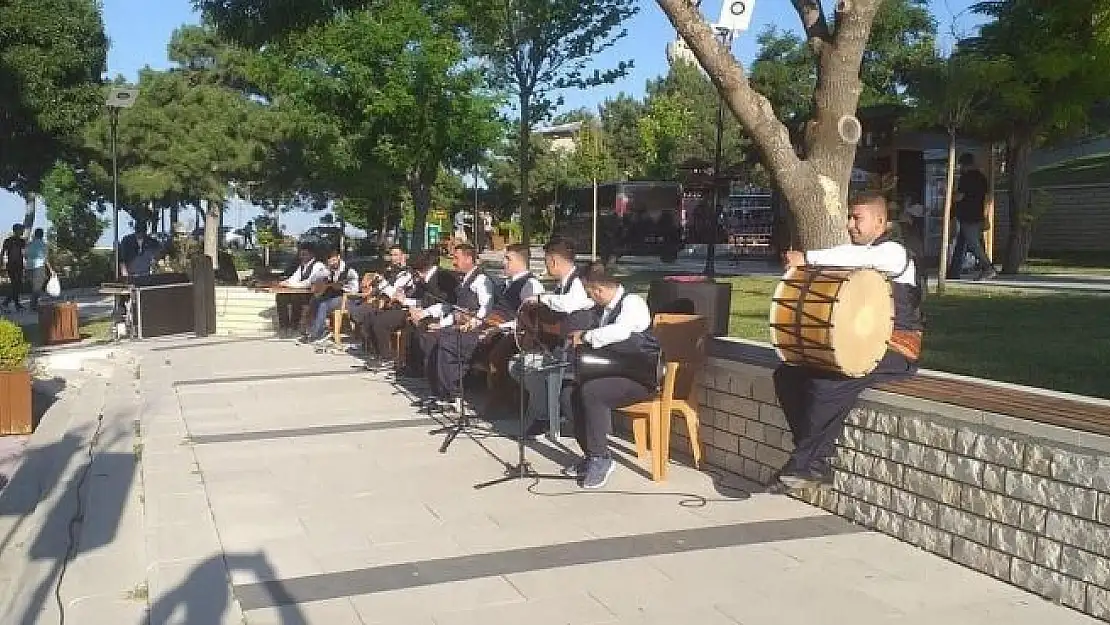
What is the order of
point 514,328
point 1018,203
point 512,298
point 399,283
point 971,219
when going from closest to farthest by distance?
point 514,328 → point 512,298 → point 399,283 → point 971,219 → point 1018,203

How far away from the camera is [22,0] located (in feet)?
63.8

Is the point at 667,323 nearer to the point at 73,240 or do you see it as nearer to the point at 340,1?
the point at 340,1

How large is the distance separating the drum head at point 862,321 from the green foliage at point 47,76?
1812 cm

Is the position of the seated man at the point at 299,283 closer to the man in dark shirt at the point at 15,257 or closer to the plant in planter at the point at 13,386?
the plant in planter at the point at 13,386

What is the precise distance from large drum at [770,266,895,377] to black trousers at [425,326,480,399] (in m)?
3.73

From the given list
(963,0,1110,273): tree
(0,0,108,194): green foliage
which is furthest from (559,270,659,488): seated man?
(0,0,108,194): green foliage

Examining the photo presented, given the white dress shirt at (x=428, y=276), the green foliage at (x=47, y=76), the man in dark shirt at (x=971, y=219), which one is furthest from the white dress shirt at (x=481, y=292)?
the green foliage at (x=47, y=76)

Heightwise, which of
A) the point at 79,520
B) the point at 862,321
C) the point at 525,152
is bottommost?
the point at 79,520

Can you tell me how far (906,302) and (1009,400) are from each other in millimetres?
731

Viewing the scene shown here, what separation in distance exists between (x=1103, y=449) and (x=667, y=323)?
317cm

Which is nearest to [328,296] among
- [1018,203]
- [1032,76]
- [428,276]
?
[428,276]

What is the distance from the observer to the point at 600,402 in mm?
6383

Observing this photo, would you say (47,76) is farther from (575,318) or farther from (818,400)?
(818,400)

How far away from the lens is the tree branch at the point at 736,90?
7.43 meters
